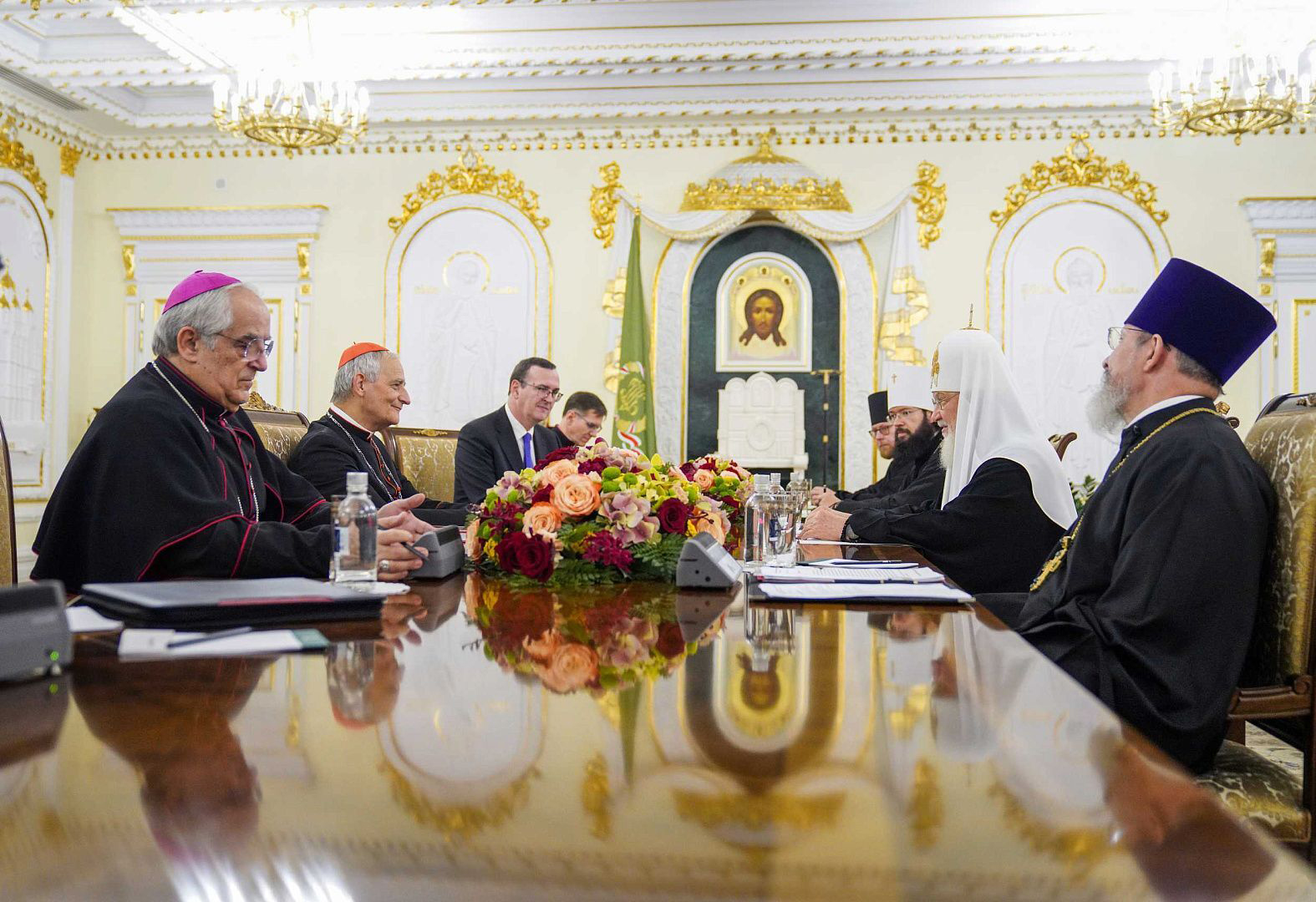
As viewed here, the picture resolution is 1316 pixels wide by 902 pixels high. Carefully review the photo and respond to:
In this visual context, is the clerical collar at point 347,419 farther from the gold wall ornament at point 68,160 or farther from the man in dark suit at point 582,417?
the gold wall ornament at point 68,160

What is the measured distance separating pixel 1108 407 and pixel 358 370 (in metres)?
2.64

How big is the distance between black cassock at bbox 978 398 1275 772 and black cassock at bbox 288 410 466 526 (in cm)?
196

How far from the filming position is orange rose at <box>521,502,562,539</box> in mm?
2260

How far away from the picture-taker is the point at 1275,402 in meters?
2.55

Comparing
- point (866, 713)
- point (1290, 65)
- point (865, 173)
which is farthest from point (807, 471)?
point (866, 713)

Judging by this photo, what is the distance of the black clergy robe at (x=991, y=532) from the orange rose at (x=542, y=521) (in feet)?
5.13

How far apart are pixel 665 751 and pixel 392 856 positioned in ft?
0.97

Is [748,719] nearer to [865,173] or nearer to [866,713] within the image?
[866,713]

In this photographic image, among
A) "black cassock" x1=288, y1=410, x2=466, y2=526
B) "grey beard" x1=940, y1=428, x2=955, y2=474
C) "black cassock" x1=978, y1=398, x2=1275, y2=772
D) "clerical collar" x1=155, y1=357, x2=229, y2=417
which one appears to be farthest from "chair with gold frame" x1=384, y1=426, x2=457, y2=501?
"black cassock" x1=978, y1=398, x2=1275, y2=772

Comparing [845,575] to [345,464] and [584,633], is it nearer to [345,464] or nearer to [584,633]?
[584,633]

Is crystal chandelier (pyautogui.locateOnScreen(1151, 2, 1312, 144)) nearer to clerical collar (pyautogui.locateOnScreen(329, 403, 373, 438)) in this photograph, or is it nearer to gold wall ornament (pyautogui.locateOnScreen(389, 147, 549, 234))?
gold wall ornament (pyautogui.locateOnScreen(389, 147, 549, 234))

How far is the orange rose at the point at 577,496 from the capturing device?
2277 millimetres

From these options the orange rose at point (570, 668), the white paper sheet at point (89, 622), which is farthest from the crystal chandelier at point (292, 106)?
the orange rose at point (570, 668)

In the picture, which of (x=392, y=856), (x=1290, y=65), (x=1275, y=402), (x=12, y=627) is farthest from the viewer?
(x=1290, y=65)
